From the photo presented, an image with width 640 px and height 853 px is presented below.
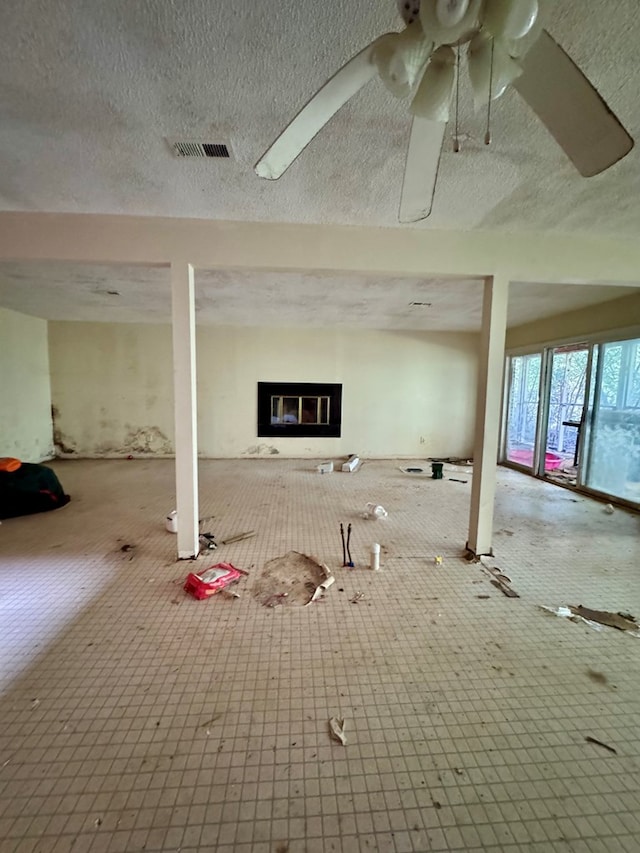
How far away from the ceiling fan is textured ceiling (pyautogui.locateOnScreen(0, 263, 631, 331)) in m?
1.68

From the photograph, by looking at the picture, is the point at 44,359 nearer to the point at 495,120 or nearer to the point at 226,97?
the point at 226,97

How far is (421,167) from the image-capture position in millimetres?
1139

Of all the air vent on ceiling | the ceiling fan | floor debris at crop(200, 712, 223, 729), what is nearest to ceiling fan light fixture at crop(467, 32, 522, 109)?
the ceiling fan

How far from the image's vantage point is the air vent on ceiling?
1.47 metres

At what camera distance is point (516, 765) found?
112 centimetres

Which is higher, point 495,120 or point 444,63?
point 495,120

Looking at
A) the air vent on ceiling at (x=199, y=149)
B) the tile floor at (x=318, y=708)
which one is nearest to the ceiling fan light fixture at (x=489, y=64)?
the air vent on ceiling at (x=199, y=149)

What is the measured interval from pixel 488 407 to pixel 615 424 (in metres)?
2.58

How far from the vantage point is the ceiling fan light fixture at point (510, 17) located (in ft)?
2.39

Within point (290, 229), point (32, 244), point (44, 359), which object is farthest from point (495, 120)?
point (44, 359)

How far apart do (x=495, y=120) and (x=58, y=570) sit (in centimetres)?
341

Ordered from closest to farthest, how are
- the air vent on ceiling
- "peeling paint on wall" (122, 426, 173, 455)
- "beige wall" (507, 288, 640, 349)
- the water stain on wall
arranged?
the air vent on ceiling → "beige wall" (507, 288, 640, 349) → the water stain on wall → "peeling paint on wall" (122, 426, 173, 455)

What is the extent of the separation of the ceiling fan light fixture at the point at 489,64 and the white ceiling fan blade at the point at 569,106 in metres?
0.03

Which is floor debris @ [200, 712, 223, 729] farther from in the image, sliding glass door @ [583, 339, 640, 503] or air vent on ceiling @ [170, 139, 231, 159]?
sliding glass door @ [583, 339, 640, 503]
